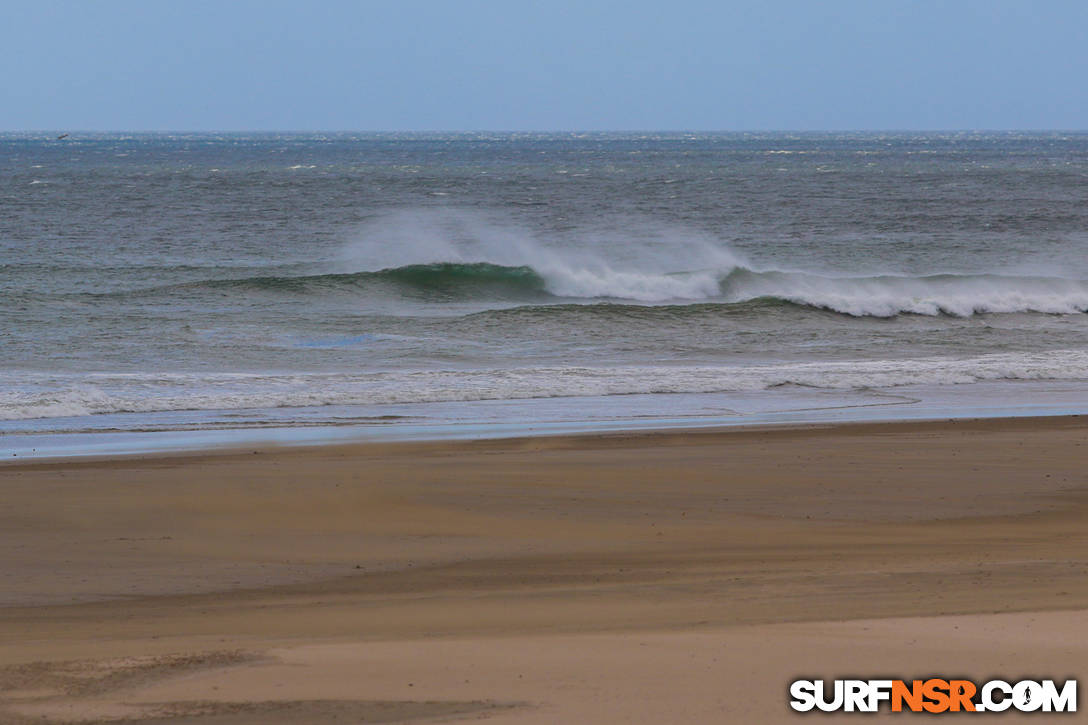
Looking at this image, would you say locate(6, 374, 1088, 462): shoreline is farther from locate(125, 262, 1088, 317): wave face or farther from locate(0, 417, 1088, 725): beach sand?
locate(125, 262, 1088, 317): wave face

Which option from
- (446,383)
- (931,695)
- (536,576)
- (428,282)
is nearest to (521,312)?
(428,282)

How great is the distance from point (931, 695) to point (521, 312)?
18.8 m

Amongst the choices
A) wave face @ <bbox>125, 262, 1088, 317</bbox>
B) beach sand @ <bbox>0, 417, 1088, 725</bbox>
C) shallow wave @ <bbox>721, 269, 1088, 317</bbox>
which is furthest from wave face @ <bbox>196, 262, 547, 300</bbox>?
beach sand @ <bbox>0, 417, 1088, 725</bbox>

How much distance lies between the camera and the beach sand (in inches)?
199

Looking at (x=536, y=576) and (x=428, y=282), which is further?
(x=428, y=282)

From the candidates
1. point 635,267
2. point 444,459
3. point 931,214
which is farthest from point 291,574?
point 931,214

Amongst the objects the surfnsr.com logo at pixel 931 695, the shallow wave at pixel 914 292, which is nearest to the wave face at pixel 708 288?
the shallow wave at pixel 914 292

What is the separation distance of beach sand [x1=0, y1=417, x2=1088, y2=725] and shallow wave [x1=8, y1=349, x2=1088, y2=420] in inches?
119

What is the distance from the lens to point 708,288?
1112 inches

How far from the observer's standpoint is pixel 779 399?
1444 centimetres

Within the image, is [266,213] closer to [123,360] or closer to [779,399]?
[123,360]

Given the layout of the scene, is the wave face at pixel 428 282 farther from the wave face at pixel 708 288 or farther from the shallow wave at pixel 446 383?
the shallow wave at pixel 446 383

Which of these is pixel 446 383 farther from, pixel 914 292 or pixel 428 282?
pixel 914 292

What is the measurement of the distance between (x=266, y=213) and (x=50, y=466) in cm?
3994
